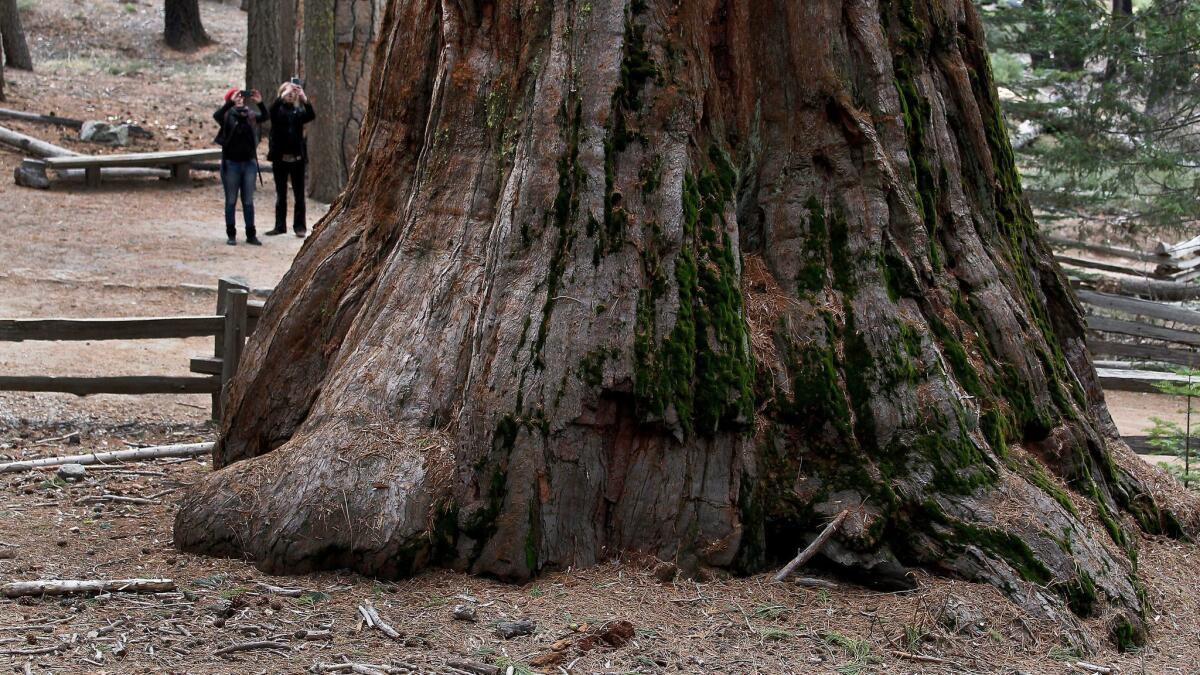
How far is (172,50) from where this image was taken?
111 ft

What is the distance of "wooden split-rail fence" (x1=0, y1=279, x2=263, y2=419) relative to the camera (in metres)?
9.21

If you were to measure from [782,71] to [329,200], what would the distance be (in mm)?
15230

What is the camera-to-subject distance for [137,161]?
1995cm

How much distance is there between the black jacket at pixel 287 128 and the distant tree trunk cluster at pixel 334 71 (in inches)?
106

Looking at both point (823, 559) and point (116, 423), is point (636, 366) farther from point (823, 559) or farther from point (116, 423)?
point (116, 423)

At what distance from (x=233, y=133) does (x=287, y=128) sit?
0.76m

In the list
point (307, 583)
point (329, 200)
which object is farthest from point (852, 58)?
point (329, 200)

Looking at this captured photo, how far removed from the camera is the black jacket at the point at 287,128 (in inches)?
622

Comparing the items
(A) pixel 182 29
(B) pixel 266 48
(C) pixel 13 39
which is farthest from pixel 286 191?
(A) pixel 182 29

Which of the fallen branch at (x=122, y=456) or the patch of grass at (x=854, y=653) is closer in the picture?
the patch of grass at (x=854, y=653)

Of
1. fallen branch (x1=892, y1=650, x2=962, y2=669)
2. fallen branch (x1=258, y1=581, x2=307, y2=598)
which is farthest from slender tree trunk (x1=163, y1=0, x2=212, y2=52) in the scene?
fallen branch (x1=892, y1=650, x2=962, y2=669)

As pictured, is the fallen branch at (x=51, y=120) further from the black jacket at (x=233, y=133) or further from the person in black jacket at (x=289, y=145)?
the black jacket at (x=233, y=133)

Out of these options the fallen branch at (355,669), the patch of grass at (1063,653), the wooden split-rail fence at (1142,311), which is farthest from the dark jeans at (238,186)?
the patch of grass at (1063,653)

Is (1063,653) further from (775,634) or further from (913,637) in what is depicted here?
(775,634)
